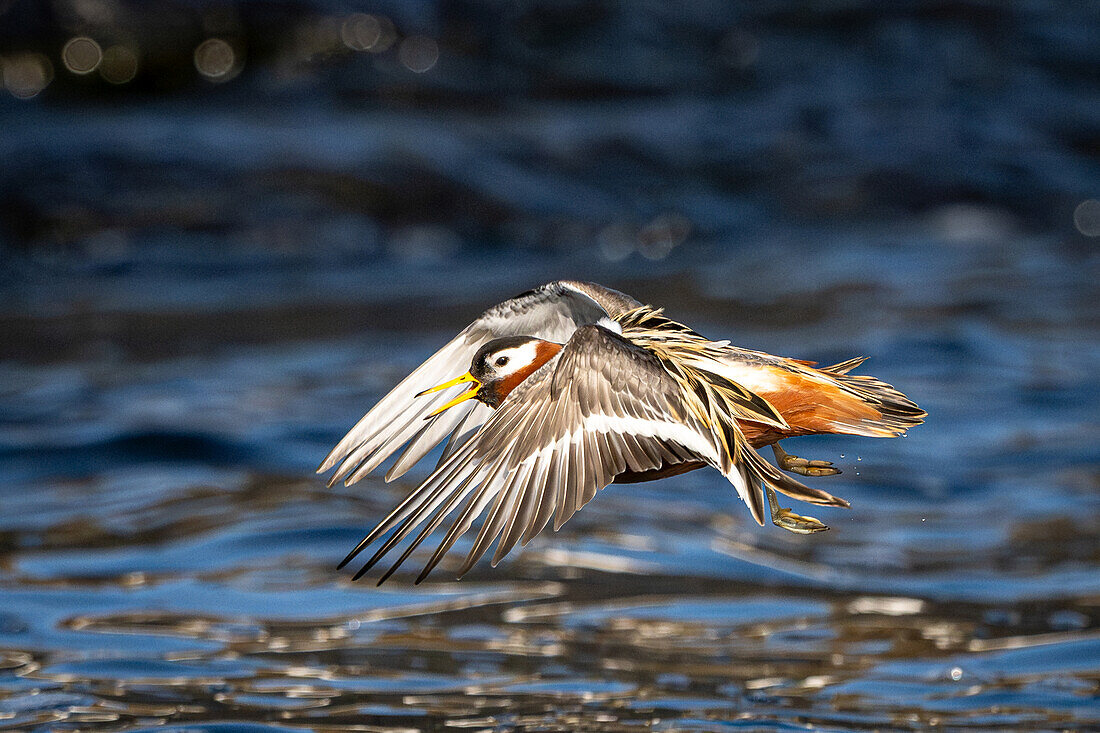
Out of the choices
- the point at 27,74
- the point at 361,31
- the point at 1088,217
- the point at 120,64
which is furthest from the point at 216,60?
the point at 1088,217

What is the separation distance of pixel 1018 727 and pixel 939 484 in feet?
11.6

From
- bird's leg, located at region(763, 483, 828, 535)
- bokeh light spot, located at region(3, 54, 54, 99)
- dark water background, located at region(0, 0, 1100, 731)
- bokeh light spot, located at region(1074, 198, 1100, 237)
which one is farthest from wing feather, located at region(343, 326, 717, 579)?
bokeh light spot, located at region(1074, 198, 1100, 237)

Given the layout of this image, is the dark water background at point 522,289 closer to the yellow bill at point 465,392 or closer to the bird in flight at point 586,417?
the bird in flight at point 586,417

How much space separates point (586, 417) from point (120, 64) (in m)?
11.8

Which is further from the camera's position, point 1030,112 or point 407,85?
point 1030,112

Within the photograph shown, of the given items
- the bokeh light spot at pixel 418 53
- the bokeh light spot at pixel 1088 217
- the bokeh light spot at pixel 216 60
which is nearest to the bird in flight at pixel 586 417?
the bokeh light spot at pixel 216 60

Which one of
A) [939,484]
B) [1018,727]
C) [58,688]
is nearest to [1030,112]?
[939,484]

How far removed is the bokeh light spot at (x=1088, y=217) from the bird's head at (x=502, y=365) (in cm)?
1220

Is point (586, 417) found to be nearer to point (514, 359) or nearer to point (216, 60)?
point (514, 359)

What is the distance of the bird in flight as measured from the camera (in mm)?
3883

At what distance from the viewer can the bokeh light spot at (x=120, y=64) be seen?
14.5 meters

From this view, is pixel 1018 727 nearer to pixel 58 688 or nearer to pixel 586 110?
pixel 58 688

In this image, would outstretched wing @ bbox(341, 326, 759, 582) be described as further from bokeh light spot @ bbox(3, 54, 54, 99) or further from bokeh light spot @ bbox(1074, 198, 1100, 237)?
bokeh light spot @ bbox(1074, 198, 1100, 237)

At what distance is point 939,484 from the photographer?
887 centimetres
